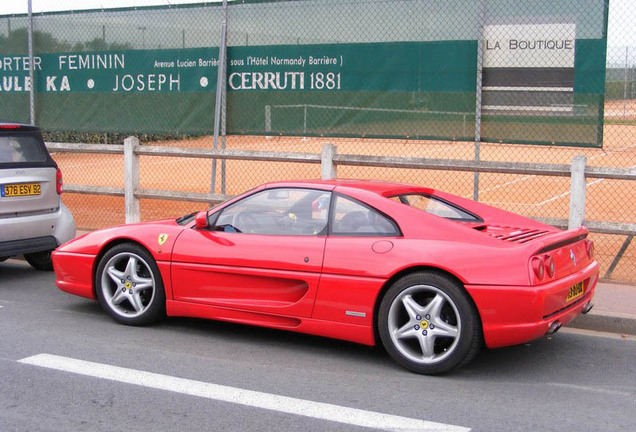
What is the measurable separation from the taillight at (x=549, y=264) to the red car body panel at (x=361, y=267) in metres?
0.02

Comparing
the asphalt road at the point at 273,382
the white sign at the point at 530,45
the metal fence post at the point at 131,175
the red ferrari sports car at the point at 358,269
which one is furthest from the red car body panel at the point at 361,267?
the metal fence post at the point at 131,175

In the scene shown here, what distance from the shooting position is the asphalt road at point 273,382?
463 centimetres

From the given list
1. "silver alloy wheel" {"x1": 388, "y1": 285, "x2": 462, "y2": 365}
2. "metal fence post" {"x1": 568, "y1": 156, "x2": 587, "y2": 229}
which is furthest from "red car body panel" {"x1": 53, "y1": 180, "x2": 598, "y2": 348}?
"metal fence post" {"x1": 568, "y1": 156, "x2": 587, "y2": 229}

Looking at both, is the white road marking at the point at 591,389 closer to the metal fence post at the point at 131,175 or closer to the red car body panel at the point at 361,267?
the red car body panel at the point at 361,267

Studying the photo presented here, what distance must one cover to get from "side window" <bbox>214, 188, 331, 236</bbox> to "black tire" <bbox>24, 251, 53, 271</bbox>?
145 inches

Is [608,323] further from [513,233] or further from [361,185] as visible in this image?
[361,185]

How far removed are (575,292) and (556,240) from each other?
0.41 metres

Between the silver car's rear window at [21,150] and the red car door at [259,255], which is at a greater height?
the silver car's rear window at [21,150]

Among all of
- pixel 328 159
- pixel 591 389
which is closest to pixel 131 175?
pixel 328 159

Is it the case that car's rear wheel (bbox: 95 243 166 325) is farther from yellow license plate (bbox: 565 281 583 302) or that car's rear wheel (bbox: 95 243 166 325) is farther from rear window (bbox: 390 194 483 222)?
yellow license plate (bbox: 565 281 583 302)

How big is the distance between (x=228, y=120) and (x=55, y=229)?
10.4ft

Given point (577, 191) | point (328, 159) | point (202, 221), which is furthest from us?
point (328, 159)

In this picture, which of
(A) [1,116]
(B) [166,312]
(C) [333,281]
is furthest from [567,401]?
(A) [1,116]

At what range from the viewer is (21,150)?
27.7ft
